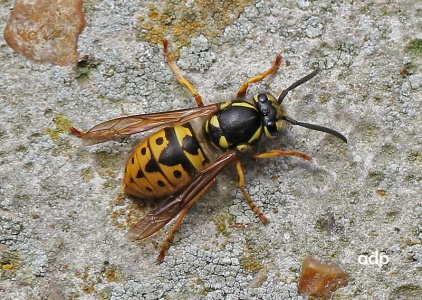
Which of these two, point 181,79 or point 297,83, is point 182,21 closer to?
point 181,79

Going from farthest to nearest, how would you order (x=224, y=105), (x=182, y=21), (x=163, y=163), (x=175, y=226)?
(x=182, y=21) < (x=224, y=105) < (x=175, y=226) < (x=163, y=163)

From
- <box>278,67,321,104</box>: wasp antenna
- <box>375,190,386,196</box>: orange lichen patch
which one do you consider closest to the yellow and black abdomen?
<box>278,67,321,104</box>: wasp antenna

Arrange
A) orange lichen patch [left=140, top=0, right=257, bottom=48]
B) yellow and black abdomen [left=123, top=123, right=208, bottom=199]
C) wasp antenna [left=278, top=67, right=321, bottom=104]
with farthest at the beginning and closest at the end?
orange lichen patch [left=140, top=0, right=257, bottom=48] → wasp antenna [left=278, top=67, right=321, bottom=104] → yellow and black abdomen [left=123, top=123, right=208, bottom=199]

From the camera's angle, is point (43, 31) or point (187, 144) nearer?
point (187, 144)

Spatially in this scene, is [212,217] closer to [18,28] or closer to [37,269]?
[37,269]

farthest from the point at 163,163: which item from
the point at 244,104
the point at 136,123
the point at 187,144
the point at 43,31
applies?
the point at 43,31

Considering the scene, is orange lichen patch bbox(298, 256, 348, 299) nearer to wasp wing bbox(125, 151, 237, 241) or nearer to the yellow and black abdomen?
wasp wing bbox(125, 151, 237, 241)

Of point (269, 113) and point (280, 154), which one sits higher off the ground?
point (269, 113)
